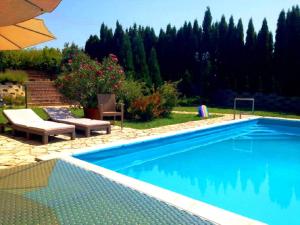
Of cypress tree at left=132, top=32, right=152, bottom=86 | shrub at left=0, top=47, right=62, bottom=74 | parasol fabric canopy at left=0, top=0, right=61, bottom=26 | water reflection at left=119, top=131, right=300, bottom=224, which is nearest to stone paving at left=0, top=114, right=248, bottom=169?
water reflection at left=119, top=131, right=300, bottom=224

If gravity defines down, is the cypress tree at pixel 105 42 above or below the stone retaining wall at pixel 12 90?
above

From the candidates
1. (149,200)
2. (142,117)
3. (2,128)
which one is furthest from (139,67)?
(149,200)

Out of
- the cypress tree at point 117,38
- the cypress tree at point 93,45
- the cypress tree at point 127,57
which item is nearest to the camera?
the cypress tree at point 127,57

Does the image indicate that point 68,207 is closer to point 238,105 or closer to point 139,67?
point 238,105

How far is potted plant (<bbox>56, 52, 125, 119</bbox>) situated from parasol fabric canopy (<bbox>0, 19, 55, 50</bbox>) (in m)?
5.49

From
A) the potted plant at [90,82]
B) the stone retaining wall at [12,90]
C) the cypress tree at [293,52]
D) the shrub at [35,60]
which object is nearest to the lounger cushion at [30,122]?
the potted plant at [90,82]

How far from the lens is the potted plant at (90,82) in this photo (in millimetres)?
11977

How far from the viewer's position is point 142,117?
11953 mm

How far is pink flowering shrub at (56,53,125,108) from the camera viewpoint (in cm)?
1198

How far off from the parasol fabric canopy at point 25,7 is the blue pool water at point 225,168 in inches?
120

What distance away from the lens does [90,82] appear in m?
12.0

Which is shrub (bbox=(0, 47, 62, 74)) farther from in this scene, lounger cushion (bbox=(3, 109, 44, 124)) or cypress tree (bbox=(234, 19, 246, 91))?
lounger cushion (bbox=(3, 109, 44, 124))

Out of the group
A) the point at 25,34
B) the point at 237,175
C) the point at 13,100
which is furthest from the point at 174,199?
the point at 13,100

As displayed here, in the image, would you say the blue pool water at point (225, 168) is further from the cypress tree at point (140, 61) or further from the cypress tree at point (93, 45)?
the cypress tree at point (93, 45)
